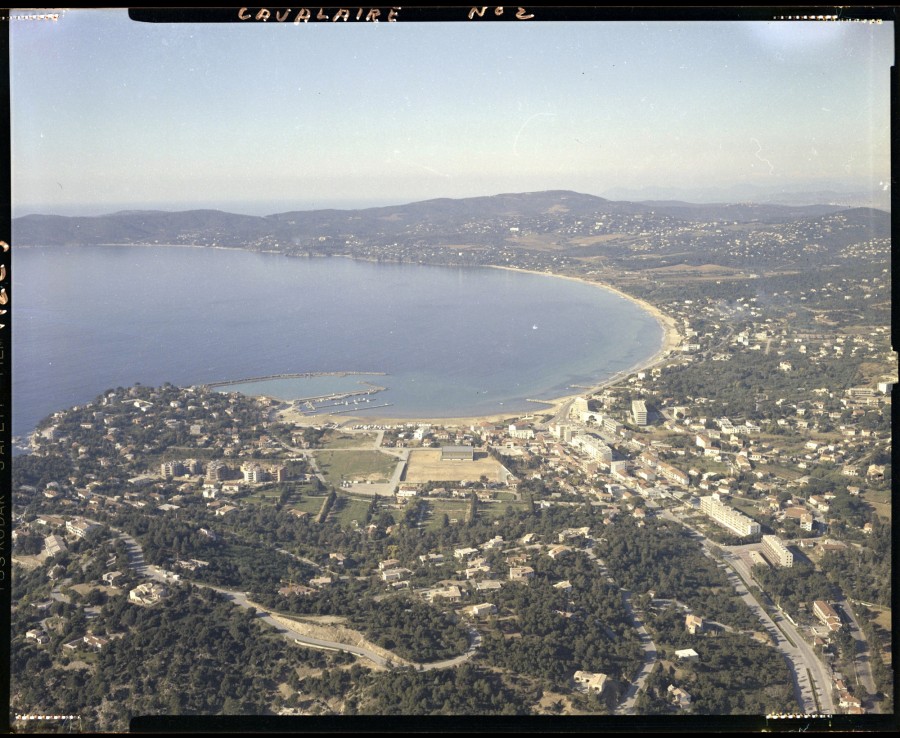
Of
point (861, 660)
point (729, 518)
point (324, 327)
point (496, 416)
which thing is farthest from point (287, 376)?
point (861, 660)

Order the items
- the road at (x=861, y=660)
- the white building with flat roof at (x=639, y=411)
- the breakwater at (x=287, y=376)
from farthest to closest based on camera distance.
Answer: the white building with flat roof at (x=639, y=411), the breakwater at (x=287, y=376), the road at (x=861, y=660)

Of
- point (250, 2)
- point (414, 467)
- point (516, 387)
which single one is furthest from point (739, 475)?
point (250, 2)

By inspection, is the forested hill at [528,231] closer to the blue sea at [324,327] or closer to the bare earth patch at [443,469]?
the blue sea at [324,327]

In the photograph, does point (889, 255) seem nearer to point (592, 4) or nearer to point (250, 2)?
point (592, 4)

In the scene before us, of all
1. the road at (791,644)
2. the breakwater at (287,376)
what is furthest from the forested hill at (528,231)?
the road at (791,644)

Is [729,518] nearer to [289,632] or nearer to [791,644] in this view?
[791,644]

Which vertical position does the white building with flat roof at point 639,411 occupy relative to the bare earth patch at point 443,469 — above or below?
above

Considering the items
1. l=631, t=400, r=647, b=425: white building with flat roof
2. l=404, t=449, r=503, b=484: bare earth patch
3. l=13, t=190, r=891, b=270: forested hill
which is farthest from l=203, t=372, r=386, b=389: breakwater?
l=631, t=400, r=647, b=425: white building with flat roof

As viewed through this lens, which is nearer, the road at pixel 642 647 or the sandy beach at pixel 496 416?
the road at pixel 642 647
